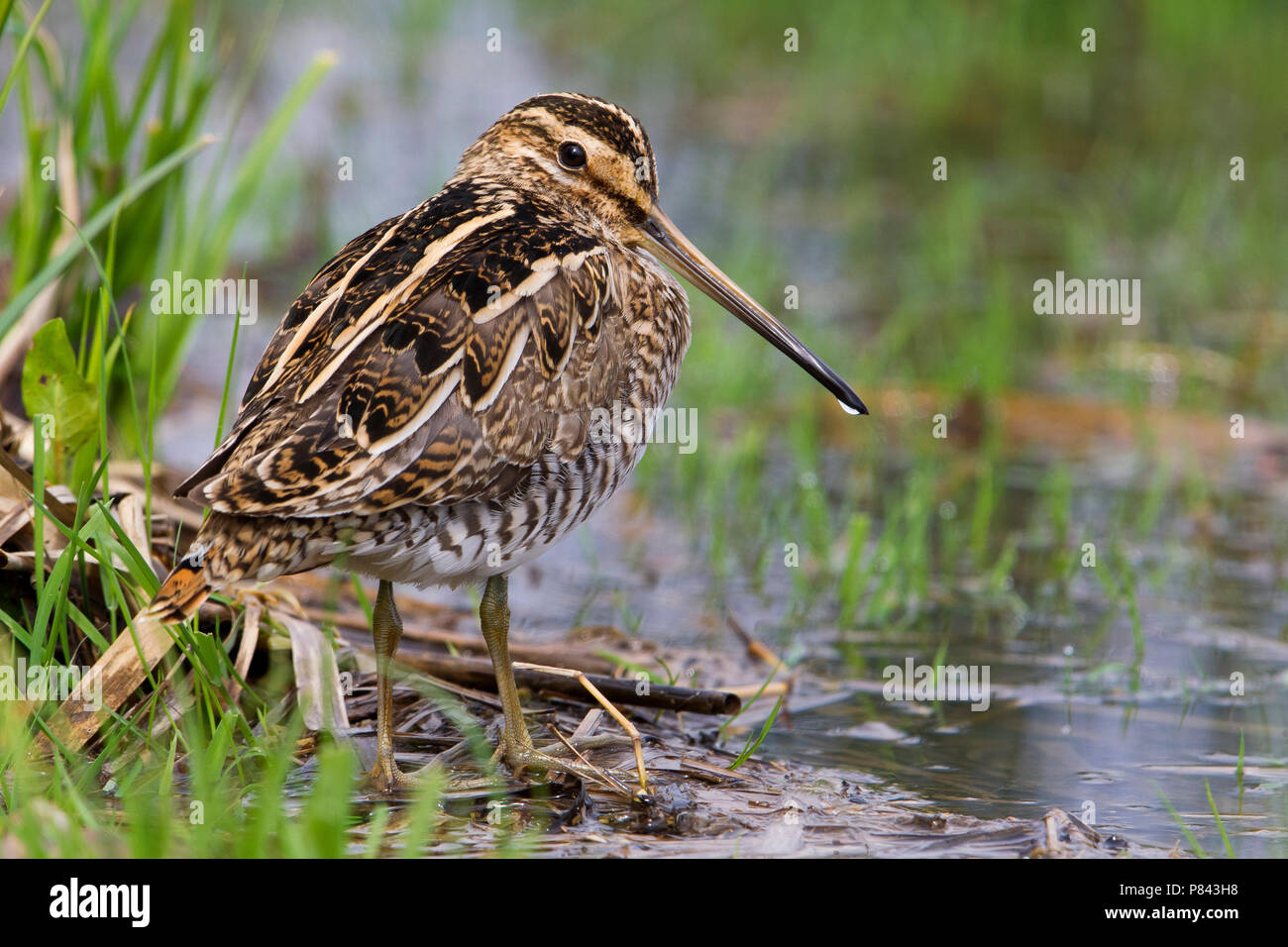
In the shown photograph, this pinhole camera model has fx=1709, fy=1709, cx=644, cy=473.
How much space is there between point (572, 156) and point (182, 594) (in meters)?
1.81

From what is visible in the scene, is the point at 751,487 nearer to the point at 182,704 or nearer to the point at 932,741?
the point at 932,741

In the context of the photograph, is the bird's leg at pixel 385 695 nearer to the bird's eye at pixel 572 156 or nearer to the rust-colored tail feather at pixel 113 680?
the rust-colored tail feather at pixel 113 680

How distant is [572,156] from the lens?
4.81m

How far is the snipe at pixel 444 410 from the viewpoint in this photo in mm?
3779

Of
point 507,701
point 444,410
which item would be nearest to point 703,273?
point 444,410

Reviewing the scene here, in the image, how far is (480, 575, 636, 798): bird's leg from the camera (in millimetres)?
4234

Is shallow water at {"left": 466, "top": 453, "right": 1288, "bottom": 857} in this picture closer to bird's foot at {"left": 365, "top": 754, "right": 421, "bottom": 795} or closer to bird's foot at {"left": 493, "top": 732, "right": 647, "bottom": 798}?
bird's foot at {"left": 493, "top": 732, "right": 647, "bottom": 798}

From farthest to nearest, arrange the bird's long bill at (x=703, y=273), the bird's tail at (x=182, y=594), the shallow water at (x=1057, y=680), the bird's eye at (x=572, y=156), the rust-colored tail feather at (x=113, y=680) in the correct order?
the bird's long bill at (x=703, y=273) < the bird's eye at (x=572, y=156) < the shallow water at (x=1057, y=680) < the rust-colored tail feather at (x=113, y=680) < the bird's tail at (x=182, y=594)

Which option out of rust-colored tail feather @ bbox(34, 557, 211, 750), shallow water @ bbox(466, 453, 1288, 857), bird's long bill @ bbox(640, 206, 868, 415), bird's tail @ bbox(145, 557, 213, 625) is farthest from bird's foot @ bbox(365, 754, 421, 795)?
bird's long bill @ bbox(640, 206, 868, 415)

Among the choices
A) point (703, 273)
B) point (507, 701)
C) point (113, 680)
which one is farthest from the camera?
point (703, 273)

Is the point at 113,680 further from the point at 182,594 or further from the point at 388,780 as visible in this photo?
the point at 388,780

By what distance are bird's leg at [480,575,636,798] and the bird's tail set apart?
33.5 inches

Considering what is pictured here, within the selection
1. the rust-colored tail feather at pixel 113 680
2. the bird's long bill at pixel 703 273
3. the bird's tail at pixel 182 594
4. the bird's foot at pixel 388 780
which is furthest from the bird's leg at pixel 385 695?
the bird's long bill at pixel 703 273
